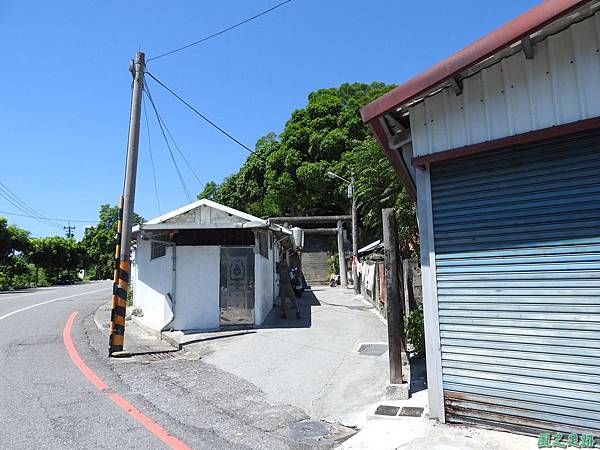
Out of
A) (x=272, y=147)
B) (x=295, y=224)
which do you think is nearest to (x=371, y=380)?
(x=295, y=224)

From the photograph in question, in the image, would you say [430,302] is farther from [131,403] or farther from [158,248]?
[158,248]

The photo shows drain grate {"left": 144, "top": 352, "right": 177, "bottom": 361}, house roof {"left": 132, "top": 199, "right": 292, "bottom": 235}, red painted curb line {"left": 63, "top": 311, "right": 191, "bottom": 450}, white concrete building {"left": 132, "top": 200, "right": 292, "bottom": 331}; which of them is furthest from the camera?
white concrete building {"left": 132, "top": 200, "right": 292, "bottom": 331}

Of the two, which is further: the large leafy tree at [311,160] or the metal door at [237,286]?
the large leafy tree at [311,160]

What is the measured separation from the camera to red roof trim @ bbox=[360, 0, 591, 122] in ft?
11.9

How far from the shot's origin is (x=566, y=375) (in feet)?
12.7

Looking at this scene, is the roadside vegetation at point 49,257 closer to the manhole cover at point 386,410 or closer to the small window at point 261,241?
the small window at point 261,241

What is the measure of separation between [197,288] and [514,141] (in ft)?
29.2

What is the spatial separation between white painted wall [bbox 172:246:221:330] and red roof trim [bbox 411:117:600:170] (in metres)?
7.63

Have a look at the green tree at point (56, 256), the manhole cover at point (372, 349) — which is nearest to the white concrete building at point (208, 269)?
the manhole cover at point (372, 349)

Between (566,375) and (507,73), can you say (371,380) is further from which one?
(507,73)

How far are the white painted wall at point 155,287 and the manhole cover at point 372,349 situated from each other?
208 inches

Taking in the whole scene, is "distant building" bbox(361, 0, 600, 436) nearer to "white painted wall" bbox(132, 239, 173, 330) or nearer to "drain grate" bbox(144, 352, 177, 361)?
"drain grate" bbox(144, 352, 177, 361)

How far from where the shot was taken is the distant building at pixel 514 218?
12.6 feet

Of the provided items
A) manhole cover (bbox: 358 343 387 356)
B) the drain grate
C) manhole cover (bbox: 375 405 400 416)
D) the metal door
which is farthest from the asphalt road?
the metal door
